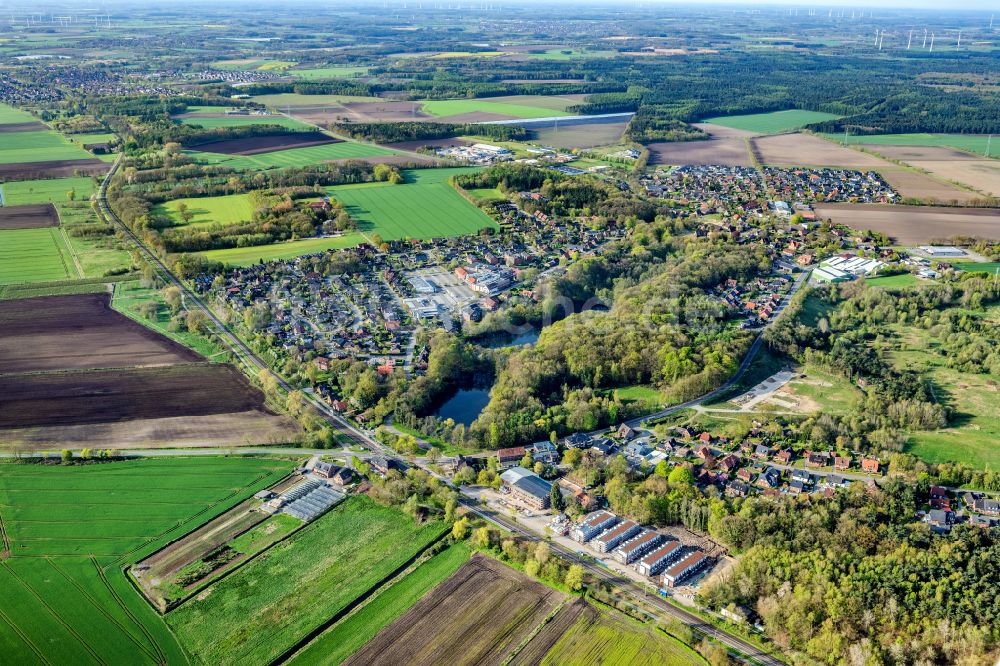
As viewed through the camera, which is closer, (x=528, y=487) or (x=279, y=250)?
(x=528, y=487)

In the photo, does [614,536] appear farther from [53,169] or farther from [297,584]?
[53,169]

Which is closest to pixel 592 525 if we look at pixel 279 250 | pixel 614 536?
pixel 614 536

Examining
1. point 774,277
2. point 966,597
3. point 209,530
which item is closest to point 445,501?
point 209,530

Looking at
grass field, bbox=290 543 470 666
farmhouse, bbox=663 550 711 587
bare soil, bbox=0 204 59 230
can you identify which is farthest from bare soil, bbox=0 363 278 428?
bare soil, bbox=0 204 59 230

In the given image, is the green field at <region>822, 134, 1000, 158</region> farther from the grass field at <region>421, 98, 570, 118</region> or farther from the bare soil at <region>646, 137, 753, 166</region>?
the grass field at <region>421, 98, 570, 118</region>

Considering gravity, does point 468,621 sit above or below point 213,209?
below

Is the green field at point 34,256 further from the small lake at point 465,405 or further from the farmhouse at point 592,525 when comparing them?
the farmhouse at point 592,525

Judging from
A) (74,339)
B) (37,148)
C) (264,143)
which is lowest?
(74,339)

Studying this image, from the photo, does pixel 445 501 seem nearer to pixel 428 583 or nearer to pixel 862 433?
pixel 428 583
